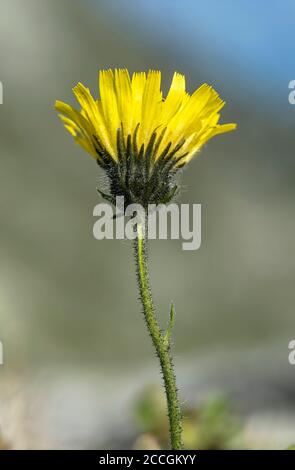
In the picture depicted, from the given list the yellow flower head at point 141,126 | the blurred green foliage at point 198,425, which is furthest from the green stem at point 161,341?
the blurred green foliage at point 198,425

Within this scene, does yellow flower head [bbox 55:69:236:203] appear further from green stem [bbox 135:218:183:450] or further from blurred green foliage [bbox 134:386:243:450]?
blurred green foliage [bbox 134:386:243:450]

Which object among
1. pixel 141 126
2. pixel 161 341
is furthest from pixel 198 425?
pixel 141 126

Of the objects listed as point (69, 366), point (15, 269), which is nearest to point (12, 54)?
point (15, 269)

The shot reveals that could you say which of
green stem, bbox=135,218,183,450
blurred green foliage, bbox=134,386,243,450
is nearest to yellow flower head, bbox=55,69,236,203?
green stem, bbox=135,218,183,450

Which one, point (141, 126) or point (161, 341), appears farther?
point (141, 126)

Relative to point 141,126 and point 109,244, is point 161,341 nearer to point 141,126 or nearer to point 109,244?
point 141,126

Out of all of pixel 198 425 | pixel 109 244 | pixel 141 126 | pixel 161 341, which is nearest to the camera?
pixel 161 341

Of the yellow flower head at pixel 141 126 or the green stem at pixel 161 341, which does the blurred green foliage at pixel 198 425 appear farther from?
the yellow flower head at pixel 141 126
